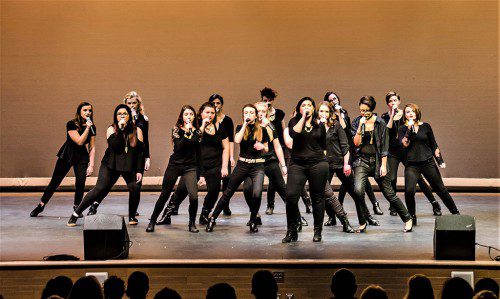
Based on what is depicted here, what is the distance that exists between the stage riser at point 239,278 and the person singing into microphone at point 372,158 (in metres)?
1.74

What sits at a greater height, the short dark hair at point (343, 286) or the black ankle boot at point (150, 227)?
the short dark hair at point (343, 286)

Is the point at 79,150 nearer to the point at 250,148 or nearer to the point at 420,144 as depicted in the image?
the point at 250,148

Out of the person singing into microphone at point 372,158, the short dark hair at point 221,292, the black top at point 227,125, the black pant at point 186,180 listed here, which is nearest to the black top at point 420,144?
the person singing into microphone at point 372,158

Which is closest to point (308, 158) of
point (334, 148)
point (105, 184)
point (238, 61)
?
point (334, 148)

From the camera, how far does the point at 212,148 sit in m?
8.76

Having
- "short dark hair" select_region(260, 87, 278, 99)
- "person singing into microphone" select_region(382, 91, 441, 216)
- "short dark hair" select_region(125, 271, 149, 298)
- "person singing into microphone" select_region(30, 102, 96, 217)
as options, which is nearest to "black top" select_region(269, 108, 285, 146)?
"short dark hair" select_region(260, 87, 278, 99)

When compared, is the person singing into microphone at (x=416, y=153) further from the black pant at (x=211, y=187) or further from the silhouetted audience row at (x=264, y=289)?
the silhouetted audience row at (x=264, y=289)

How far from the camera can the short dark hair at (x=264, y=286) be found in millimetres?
4785

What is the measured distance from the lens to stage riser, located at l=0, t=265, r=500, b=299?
6.64m

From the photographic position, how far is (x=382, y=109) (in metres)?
12.5

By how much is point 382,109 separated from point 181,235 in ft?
17.6

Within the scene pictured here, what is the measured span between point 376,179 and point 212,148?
1.91m

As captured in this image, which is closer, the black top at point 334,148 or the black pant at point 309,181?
the black pant at point 309,181

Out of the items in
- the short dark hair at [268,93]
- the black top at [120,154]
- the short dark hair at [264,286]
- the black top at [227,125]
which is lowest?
the short dark hair at [264,286]
